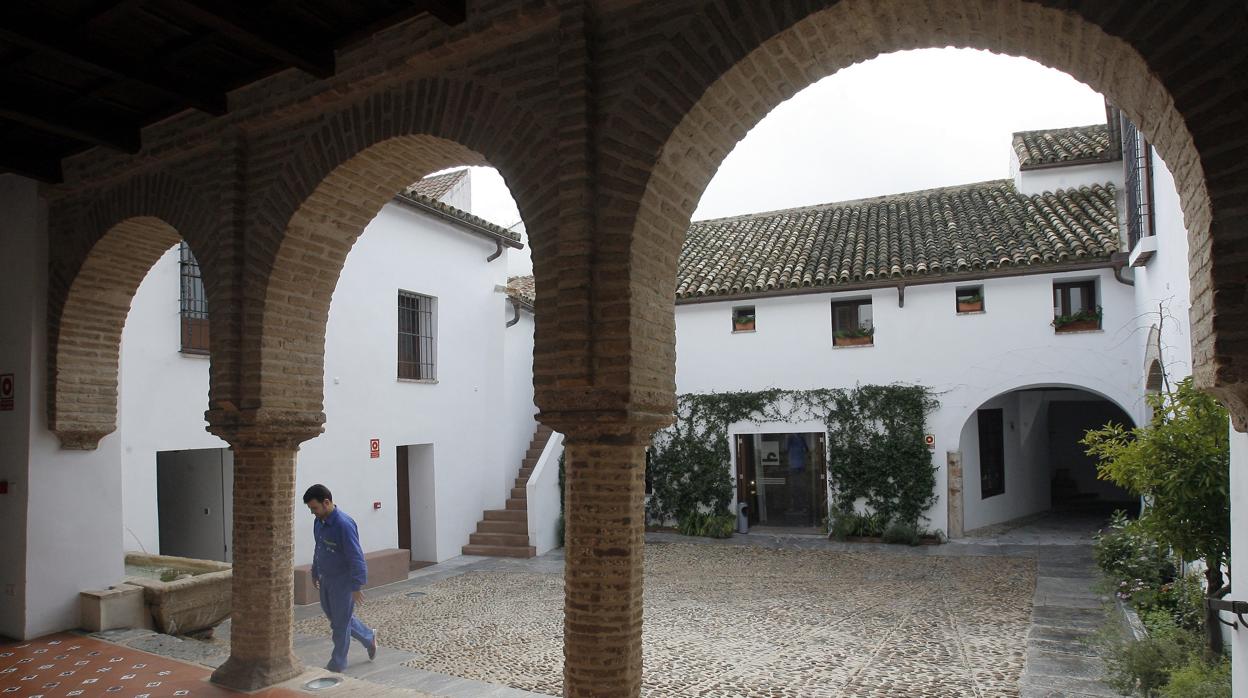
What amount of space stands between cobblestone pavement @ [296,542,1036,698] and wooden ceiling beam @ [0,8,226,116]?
490cm

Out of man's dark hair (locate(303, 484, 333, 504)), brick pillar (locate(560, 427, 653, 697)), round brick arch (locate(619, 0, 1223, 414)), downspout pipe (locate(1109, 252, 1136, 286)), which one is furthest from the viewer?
downspout pipe (locate(1109, 252, 1136, 286))

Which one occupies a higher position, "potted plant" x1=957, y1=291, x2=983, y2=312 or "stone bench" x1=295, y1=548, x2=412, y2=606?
"potted plant" x1=957, y1=291, x2=983, y2=312

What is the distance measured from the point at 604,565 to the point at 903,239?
13.0 metres

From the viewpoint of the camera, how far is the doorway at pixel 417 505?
1298cm

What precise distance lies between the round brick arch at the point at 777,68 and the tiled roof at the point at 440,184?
41.7 ft

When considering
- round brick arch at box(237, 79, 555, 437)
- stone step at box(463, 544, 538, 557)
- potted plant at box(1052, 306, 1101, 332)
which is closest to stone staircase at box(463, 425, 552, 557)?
stone step at box(463, 544, 538, 557)

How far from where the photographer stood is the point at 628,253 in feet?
13.3

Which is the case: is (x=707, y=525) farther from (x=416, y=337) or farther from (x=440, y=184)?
(x=440, y=184)

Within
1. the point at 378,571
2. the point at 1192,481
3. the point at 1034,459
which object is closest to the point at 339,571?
the point at 378,571

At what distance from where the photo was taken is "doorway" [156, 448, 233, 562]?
10.4m

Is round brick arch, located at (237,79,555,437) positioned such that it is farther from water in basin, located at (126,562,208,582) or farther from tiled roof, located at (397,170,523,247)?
tiled roof, located at (397,170,523,247)

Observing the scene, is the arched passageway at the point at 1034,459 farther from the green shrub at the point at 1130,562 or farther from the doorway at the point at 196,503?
the doorway at the point at 196,503

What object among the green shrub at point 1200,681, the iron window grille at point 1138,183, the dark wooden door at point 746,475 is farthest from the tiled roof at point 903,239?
the green shrub at point 1200,681

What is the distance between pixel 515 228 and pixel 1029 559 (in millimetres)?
14517
